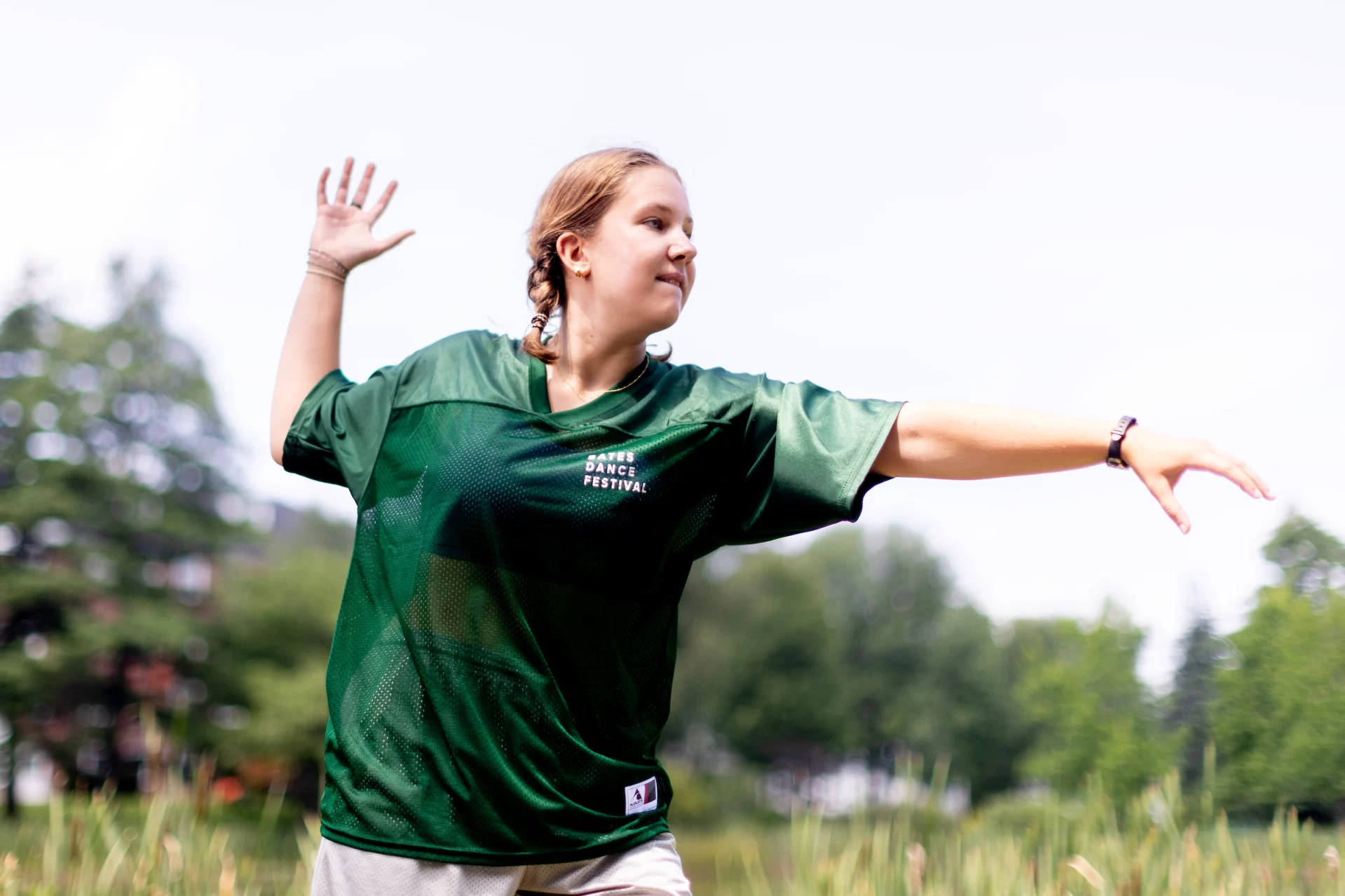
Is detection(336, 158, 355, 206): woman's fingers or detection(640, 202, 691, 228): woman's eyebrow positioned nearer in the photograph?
detection(640, 202, 691, 228): woman's eyebrow

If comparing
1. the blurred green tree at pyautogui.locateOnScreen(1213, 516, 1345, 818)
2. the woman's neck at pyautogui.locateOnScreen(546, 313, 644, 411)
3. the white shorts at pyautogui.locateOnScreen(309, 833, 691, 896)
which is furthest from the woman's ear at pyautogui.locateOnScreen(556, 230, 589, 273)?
the blurred green tree at pyautogui.locateOnScreen(1213, 516, 1345, 818)

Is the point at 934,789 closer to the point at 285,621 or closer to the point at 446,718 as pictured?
the point at 446,718

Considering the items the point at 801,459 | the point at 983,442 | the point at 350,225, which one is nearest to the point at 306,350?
the point at 350,225

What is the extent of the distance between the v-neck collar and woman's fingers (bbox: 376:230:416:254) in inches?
24.1

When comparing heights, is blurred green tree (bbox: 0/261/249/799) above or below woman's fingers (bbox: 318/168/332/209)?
below

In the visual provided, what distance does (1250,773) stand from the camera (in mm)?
4129

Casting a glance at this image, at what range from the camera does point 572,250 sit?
2209mm

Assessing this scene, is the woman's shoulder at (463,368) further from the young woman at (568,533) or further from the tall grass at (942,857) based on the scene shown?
the tall grass at (942,857)

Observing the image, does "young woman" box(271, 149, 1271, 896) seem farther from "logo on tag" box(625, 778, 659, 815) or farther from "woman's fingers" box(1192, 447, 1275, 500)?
"woman's fingers" box(1192, 447, 1275, 500)

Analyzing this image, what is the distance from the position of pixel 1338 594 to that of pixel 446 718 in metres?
3.73

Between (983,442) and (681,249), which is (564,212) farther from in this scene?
(983,442)

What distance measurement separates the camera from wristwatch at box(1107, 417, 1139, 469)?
179cm

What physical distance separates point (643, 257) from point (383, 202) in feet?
2.78

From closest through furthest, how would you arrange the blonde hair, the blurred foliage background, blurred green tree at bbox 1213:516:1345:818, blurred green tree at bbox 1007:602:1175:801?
the blonde hair, blurred green tree at bbox 1213:516:1345:818, blurred green tree at bbox 1007:602:1175:801, the blurred foliage background
